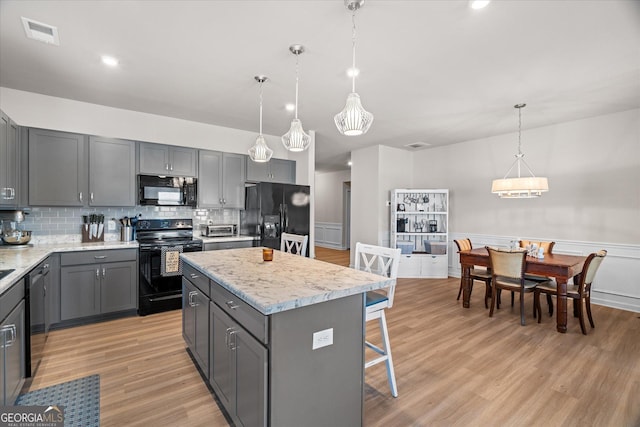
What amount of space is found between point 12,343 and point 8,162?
6.83 feet

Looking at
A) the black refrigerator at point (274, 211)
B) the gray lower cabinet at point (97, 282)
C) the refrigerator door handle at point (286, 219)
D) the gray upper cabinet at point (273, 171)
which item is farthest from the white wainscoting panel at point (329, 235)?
the gray lower cabinet at point (97, 282)

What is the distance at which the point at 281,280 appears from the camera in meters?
1.83

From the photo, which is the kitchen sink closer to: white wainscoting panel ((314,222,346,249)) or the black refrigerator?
the black refrigerator

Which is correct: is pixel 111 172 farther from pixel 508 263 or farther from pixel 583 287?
pixel 583 287

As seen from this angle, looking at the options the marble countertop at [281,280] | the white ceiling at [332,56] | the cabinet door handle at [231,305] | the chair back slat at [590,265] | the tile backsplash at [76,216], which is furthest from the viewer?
the tile backsplash at [76,216]

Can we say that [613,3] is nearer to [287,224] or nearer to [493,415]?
[493,415]

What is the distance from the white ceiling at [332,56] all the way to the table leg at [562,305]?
2185 millimetres

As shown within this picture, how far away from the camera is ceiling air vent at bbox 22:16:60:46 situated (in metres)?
2.24

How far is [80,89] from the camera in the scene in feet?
11.3

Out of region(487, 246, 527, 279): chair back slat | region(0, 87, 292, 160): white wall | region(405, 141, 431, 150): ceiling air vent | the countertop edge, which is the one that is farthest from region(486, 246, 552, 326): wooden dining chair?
region(0, 87, 292, 160): white wall

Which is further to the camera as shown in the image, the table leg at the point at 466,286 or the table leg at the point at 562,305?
the table leg at the point at 466,286

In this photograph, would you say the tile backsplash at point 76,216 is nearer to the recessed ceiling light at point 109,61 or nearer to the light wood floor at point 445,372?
the light wood floor at point 445,372

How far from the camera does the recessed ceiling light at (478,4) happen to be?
6.50ft
